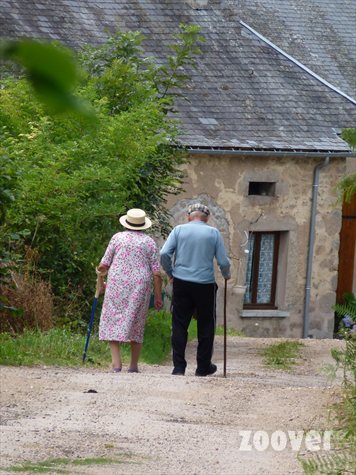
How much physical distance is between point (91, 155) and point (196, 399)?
5433 millimetres

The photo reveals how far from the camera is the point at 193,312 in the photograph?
378 inches

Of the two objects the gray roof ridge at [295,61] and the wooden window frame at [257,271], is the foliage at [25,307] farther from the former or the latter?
the gray roof ridge at [295,61]

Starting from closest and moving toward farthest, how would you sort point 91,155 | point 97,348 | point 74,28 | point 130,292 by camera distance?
point 130,292 → point 97,348 → point 91,155 → point 74,28

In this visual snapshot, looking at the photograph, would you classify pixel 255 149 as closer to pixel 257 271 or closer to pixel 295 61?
pixel 257 271

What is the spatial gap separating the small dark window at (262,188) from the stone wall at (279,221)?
0.38 ft

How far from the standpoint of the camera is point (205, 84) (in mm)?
19688

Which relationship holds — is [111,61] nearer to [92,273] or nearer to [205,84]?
[92,273]

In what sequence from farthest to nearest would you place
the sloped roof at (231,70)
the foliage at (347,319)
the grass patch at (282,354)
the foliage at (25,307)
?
the sloped roof at (231,70)
the grass patch at (282,354)
the foliage at (25,307)
the foliage at (347,319)

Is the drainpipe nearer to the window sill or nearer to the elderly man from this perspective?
the window sill

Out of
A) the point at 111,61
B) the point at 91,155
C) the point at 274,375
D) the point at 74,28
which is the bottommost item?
the point at 274,375

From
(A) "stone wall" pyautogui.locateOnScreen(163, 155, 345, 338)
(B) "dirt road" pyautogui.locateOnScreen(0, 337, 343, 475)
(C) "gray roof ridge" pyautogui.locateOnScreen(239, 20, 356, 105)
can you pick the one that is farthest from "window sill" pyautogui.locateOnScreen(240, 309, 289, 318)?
(B) "dirt road" pyautogui.locateOnScreen(0, 337, 343, 475)

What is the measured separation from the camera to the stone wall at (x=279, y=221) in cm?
1861

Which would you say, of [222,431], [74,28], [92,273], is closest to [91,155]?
[92,273]

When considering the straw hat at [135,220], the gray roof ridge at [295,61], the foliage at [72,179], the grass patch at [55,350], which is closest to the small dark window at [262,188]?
the gray roof ridge at [295,61]
